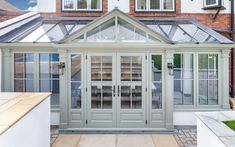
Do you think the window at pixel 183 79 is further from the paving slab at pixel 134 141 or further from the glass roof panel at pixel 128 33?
the paving slab at pixel 134 141

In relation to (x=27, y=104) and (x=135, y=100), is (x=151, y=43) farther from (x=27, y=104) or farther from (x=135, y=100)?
(x=27, y=104)

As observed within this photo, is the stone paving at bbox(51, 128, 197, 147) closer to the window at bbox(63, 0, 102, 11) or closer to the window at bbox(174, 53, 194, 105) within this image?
the window at bbox(174, 53, 194, 105)

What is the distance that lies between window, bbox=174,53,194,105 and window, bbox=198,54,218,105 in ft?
0.89

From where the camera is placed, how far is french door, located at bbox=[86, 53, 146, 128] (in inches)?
316

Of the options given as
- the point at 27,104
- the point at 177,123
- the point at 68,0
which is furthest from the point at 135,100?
the point at 68,0

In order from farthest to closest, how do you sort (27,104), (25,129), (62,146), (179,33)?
(179,33)
(62,146)
(27,104)
(25,129)

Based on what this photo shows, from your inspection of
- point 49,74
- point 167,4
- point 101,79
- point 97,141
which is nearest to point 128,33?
point 101,79


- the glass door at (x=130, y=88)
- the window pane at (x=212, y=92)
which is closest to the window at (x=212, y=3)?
the window pane at (x=212, y=92)

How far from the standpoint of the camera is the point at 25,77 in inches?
323

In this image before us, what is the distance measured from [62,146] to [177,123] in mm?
3480

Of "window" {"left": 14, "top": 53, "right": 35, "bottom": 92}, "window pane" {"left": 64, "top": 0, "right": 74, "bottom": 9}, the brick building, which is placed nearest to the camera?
the brick building

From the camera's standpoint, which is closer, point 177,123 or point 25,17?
point 177,123

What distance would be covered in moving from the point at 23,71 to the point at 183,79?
4.82m

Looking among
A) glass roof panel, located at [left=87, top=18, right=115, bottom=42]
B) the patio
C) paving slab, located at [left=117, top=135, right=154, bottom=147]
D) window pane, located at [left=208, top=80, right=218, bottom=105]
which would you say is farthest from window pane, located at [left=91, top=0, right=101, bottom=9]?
paving slab, located at [left=117, top=135, right=154, bottom=147]
